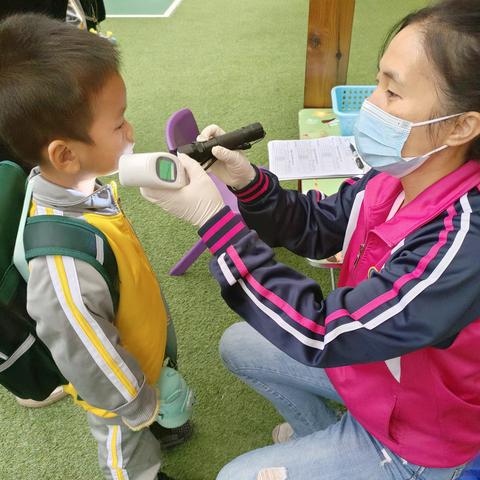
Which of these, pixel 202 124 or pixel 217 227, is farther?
pixel 202 124

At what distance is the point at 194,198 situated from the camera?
81 cm

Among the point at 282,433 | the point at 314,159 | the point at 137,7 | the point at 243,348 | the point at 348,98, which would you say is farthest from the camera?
the point at 137,7

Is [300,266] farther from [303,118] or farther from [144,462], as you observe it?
[144,462]

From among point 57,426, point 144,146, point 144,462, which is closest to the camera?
point 144,462

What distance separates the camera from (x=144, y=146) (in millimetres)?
2658

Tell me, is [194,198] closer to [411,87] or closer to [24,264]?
[24,264]

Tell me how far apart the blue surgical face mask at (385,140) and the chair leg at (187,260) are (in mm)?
1054

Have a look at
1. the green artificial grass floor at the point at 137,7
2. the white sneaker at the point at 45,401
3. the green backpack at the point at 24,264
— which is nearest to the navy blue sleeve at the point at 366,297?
the green backpack at the point at 24,264

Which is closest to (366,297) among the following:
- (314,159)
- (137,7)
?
(314,159)

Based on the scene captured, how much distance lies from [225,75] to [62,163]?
2.74 m

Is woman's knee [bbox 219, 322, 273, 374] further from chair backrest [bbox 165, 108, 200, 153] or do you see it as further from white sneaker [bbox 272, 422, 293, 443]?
chair backrest [bbox 165, 108, 200, 153]

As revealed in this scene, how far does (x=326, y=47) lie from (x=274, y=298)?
1.48 meters

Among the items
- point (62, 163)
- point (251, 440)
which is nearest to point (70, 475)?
point (251, 440)

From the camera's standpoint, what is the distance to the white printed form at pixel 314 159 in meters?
1.48
